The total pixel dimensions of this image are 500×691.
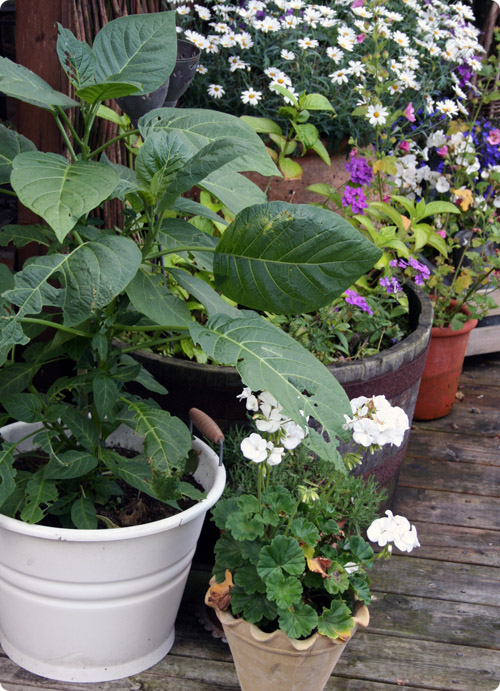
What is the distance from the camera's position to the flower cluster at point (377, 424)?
56.2 inches

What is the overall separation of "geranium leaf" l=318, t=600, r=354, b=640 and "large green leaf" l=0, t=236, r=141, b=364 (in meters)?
0.72

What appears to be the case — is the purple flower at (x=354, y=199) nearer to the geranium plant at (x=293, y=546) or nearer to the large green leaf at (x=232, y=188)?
the large green leaf at (x=232, y=188)

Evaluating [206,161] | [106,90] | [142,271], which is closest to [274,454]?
[142,271]

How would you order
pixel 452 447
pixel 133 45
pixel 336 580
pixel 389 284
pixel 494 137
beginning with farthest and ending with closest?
pixel 494 137 < pixel 452 447 < pixel 389 284 < pixel 336 580 < pixel 133 45

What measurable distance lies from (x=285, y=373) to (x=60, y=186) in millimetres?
456

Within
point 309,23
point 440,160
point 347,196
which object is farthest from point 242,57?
point 440,160

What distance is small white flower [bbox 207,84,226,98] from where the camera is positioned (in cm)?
242

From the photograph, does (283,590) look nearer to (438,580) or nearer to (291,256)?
(291,256)

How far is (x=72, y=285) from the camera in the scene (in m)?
1.22

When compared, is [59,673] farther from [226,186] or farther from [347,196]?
[347,196]

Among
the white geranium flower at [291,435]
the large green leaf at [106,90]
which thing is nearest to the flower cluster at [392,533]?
the white geranium flower at [291,435]

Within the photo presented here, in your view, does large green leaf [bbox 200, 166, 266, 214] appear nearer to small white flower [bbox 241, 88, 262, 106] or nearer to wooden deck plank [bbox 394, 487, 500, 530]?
small white flower [bbox 241, 88, 262, 106]

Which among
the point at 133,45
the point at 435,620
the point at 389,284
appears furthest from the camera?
the point at 389,284

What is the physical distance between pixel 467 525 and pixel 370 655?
0.69m
